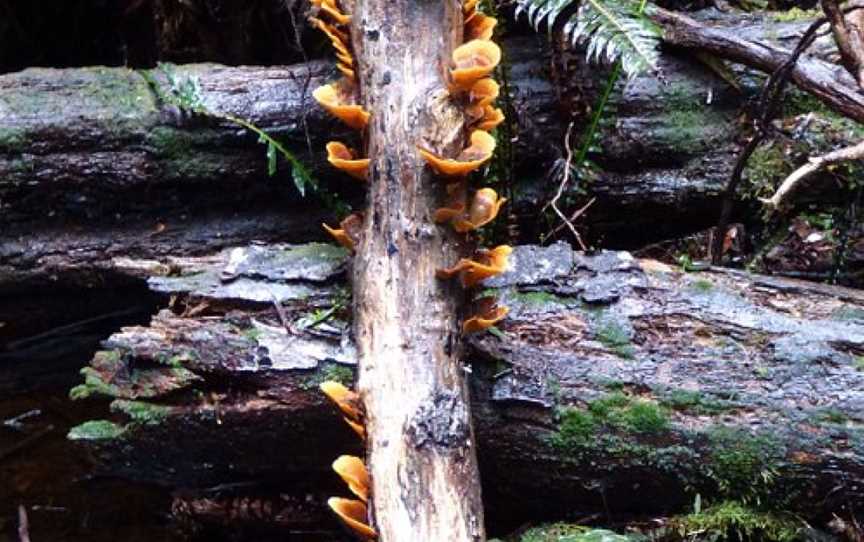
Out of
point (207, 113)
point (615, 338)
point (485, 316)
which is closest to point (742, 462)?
point (615, 338)

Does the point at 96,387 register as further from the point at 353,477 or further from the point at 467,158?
the point at 467,158

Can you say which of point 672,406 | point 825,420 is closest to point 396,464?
point 672,406

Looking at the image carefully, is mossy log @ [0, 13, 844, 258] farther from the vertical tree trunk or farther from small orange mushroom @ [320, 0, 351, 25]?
the vertical tree trunk

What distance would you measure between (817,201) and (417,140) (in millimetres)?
1806

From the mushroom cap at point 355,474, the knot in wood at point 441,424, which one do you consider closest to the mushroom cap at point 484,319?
the knot in wood at point 441,424

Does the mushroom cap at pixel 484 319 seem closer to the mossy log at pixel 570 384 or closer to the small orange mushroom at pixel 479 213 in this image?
the mossy log at pixel 570 384

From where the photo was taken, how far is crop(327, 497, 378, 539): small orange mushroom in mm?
2482

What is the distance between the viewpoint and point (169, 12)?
187 inches

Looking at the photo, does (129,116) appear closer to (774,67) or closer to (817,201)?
(774,67)

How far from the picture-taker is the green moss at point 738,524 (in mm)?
2922

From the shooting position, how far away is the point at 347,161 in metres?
2.91

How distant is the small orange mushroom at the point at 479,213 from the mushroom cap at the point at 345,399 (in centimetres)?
59

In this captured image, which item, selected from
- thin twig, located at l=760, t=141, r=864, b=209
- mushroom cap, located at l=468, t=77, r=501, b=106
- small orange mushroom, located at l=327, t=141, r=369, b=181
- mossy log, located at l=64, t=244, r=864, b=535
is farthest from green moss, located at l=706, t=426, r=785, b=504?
small orange mushroom, located at l=327, t=141, r=369, b=181

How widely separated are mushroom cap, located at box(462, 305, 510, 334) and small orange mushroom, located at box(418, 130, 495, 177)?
414 mm
